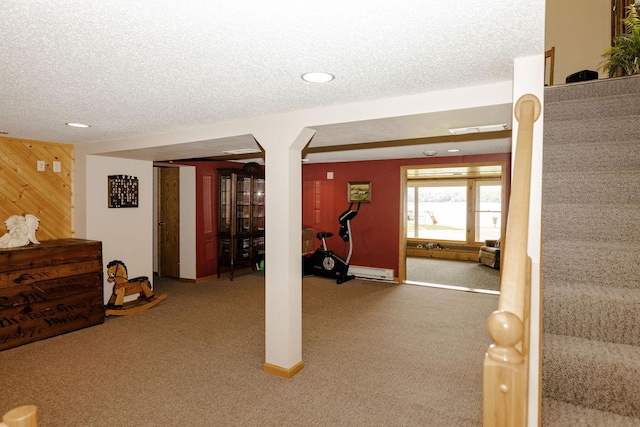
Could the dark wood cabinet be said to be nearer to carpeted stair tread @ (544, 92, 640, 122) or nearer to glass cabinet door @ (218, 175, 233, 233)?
glass cabinet door @ (218, 175, 233, 233)

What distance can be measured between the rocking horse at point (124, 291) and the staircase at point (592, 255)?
4.61 m

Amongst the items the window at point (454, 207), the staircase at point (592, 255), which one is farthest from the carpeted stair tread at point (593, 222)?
the window at point (454, 207)

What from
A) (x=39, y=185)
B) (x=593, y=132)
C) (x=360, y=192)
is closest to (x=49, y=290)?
(x=39, y=185)

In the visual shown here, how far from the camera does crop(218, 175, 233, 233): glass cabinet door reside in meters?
6.66

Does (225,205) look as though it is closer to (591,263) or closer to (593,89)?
(593,89)

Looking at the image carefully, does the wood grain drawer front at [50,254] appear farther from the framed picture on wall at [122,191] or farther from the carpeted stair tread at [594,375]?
the carpeted stair tread at [594,375]

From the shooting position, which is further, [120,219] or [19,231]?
A: [120,219]

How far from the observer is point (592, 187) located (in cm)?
232

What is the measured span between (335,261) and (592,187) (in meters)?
4.68

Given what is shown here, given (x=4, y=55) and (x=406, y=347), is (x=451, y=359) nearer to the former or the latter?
(x=406, y=347)

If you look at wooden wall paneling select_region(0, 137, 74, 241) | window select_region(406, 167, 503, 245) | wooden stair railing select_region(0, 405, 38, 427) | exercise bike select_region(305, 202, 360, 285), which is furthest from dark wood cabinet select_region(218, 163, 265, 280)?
wooden stair railing select_region(0, 405, 38, 427)

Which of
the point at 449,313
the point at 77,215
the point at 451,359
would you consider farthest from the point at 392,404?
the point at 77,215

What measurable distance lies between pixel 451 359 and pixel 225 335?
2.30m

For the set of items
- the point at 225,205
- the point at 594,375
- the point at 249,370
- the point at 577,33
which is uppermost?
the point at 577,33
